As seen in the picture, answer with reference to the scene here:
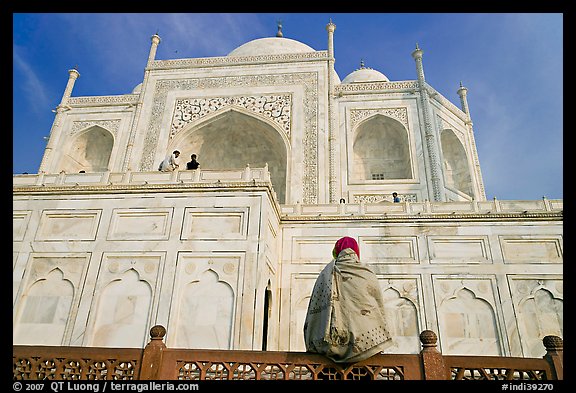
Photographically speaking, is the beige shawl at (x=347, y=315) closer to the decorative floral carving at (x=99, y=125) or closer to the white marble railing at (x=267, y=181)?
the white marble railing at (x=267, y=181)

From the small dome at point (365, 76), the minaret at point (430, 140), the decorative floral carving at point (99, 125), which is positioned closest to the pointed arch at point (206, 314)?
the minaret at point (430, 140)

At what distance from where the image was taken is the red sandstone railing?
285 cm

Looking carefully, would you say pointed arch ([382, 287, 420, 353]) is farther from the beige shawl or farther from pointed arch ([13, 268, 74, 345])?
pointed arch ([13, 268, 74, 345])

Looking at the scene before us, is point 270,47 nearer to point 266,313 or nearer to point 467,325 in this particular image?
point 266,313

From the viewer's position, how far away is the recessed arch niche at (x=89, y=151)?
1487cm

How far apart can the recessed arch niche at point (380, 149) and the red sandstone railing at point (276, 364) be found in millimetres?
11064

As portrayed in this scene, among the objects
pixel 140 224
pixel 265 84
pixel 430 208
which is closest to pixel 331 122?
pixel 265 84

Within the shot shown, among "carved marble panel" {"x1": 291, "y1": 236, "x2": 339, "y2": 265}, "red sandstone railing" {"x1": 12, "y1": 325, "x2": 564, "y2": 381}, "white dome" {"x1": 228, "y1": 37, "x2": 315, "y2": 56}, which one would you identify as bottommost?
"red sandstone railing" {"x1": 12, "y1": 325, "x2": 564, "y2": 381}

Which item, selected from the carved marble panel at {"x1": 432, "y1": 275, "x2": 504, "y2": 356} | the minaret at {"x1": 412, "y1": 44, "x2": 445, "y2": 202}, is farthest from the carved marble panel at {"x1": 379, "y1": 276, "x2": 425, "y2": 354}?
the minaret at {"x1": 412, "y1": 44, "x2": 445, "y2": 202}

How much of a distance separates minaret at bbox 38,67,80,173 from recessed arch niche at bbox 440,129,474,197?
14.6m

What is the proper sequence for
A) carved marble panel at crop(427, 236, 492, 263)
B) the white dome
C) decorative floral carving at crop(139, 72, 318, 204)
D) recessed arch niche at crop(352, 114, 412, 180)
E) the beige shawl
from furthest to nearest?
the white dome → recessed arch niche at crop(352, 114, 412, 180) → decorative floral carving at crop(139, 72, 318, 204) → carved marble panel at crop(427, 236, 492, 263) → the beige shawl

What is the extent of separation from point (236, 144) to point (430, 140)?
7063 mm

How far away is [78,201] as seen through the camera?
7.69 m
